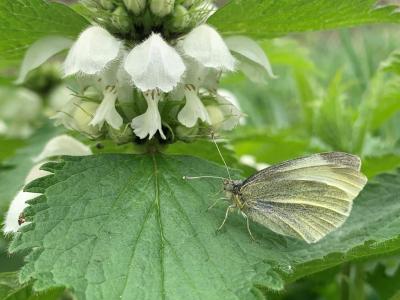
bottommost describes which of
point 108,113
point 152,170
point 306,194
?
point 306,194

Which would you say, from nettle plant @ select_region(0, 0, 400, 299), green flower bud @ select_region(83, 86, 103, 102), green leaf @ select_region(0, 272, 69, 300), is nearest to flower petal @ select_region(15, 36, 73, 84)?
nettle plant @ select_region(0, 0, 400, 299)

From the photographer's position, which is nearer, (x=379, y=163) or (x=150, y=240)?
(x=150, y=240)

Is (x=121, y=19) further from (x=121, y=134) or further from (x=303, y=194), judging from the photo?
(x=303, y=194)

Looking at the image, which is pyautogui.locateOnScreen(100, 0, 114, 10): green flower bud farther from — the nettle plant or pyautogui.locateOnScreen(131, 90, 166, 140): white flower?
pyautogui.locateOnScreen(131, 90, 166, 140): white flower

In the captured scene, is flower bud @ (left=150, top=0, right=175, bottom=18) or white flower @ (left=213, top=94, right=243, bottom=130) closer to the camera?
flower bud @ (left=150, top=0, right=175, bottom=18)

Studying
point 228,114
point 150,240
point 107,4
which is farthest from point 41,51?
point 150,240

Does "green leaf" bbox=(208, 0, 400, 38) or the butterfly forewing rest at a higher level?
"green leaf" bbox=(208, 0, 400, 38)
